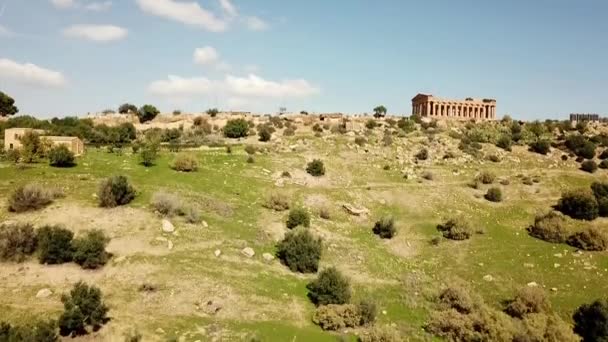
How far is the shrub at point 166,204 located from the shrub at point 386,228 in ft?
A: 47.4

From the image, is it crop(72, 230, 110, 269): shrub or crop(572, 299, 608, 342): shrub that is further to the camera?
crop(72, 230, 110, 269): shrub

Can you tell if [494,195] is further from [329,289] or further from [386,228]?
[329,289]

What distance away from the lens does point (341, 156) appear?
55500mm

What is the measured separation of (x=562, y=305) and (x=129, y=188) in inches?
1084

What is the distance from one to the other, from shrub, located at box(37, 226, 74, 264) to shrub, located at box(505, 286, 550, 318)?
23444 millimetres

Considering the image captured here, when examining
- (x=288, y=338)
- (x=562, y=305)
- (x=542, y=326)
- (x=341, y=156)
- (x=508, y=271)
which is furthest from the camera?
(x=341, y=156)

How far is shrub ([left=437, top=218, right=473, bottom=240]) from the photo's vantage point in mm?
36531

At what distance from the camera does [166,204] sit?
3275 cm

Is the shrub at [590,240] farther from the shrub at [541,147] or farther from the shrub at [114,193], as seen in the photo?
the shrub at [114,193]

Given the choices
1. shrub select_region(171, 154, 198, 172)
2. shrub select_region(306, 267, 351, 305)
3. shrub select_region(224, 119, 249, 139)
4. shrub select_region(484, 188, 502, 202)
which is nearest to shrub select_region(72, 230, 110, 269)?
shrub select_region(306, 267, 351, 305)

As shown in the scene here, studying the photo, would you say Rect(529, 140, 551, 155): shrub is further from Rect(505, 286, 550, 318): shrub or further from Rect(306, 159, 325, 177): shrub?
Rect(505, 286, 550, 318): shrub

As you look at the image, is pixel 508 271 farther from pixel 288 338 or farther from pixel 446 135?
pixel 446 135

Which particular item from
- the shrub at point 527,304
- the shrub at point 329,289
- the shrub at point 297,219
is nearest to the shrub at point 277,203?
the shrub at point 297,219

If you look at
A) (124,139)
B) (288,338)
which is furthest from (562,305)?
(124,139)
